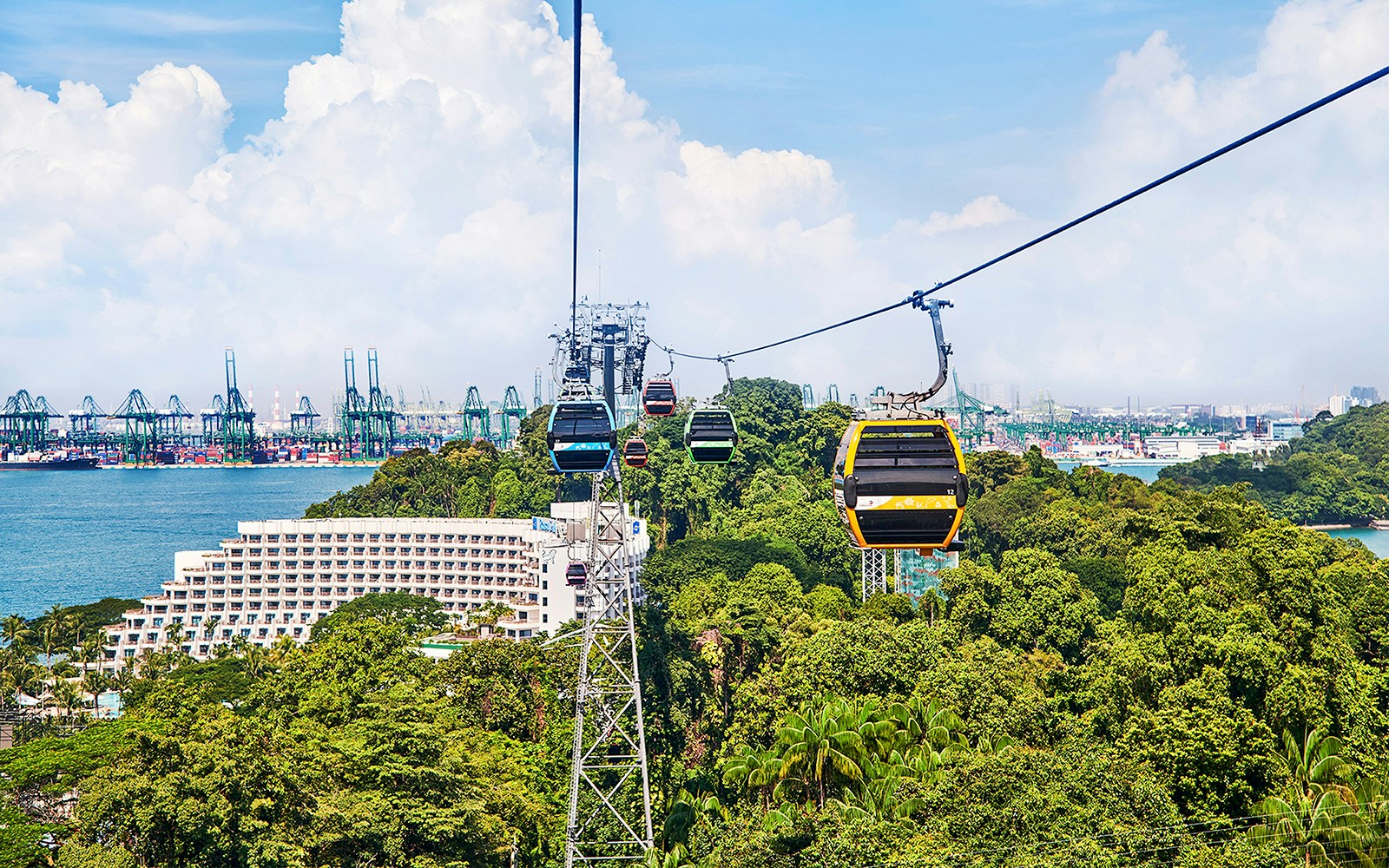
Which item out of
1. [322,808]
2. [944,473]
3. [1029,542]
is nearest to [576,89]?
[944,473]

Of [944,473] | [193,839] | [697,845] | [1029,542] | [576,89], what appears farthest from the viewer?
[1029,542]

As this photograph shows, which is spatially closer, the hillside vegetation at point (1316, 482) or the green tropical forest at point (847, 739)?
the green tropical forest at point (847, 739)

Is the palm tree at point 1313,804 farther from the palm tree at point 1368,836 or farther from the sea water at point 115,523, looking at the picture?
the sea water at point 115,523

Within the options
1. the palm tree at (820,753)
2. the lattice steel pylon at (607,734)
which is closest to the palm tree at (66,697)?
the lattice steel pylon at (607,734)

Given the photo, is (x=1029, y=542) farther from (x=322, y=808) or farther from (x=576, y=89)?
(x=576, y=89)

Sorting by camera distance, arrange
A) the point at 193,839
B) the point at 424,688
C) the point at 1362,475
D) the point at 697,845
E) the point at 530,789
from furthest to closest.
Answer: the point at 1362,475
the point at 424,688
the point at 530,789
the point at 697,845
the point at 193,839

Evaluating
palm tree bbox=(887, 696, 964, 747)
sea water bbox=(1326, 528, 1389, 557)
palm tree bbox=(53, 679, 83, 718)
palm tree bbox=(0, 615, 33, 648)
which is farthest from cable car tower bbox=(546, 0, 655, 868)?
sea water bbox=(1326, 528, 1389, 557)
